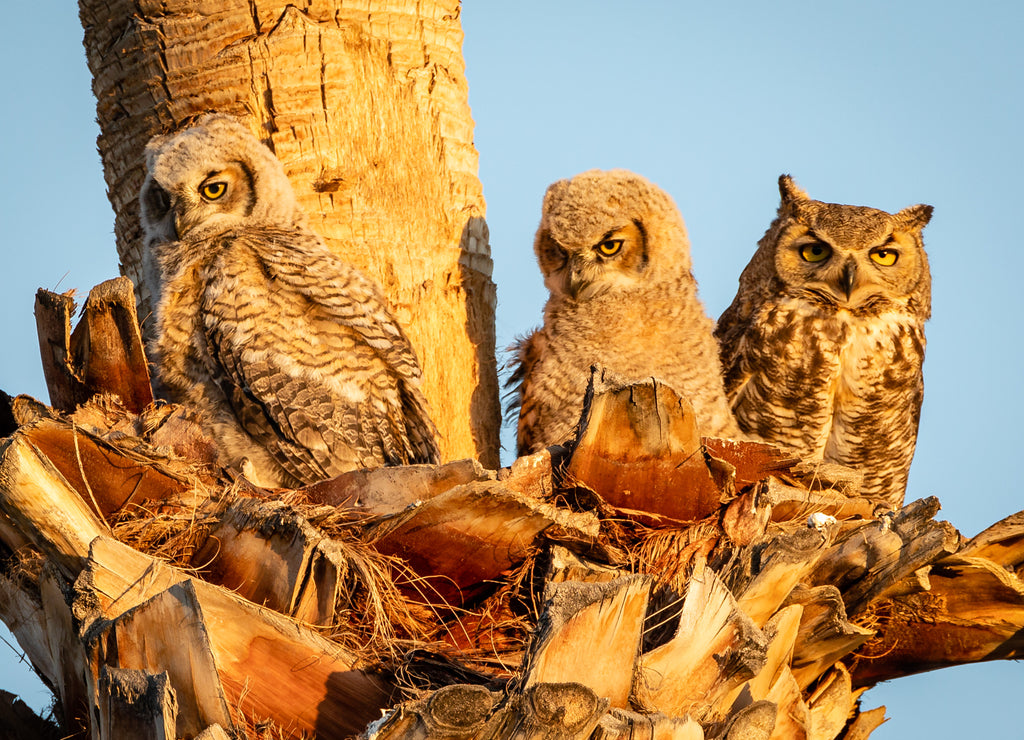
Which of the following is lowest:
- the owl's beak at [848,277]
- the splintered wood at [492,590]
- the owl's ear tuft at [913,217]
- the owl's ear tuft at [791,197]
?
the splintered wood at [492,590]

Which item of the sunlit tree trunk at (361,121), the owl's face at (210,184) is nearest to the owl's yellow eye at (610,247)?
the sunlit tree trunk at (361,121)

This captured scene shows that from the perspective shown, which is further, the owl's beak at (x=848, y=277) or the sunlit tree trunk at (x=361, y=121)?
the owl's beak at (x=848, y=277)

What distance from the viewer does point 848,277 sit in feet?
16.0

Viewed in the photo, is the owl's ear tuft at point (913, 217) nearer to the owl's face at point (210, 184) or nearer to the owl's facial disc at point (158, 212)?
the owl's face at point (210, 184)

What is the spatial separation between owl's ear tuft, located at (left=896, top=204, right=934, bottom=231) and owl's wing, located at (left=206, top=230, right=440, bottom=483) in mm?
2424

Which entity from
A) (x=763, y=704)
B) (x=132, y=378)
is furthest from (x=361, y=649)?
(x=132, y=378)

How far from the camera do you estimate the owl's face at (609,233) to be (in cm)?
471

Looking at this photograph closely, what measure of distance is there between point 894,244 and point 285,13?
115 inches

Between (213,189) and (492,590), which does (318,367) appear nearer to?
(213,189)

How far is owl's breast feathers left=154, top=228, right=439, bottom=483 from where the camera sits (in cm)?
425

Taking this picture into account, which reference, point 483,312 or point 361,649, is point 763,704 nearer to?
point 361,649

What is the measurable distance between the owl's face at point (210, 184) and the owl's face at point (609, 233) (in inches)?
46.2

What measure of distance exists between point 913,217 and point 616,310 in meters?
1.56

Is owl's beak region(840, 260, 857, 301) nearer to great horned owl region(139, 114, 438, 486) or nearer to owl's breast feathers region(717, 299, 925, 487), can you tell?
owl's breast feathers region(717, 299, 925, 487)
